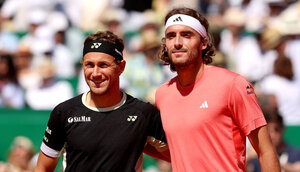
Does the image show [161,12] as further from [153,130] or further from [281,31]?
[153,130]

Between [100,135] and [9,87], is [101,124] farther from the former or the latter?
[9,87]

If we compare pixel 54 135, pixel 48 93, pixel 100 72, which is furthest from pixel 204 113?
pixel 48 93

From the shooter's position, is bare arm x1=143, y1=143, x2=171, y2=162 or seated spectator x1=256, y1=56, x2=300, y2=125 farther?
seated spectator x1=256, y1=56, x2=300, y2=125

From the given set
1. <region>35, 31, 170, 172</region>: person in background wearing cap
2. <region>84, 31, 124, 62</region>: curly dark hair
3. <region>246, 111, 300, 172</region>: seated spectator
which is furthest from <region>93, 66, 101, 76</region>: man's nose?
<region>246, 111, 300, 172</region>: seated spectator

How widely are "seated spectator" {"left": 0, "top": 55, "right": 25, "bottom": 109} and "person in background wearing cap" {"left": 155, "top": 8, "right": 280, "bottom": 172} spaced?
18.8 ft

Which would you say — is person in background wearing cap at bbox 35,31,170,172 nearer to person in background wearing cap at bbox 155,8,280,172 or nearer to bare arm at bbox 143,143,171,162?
bare arm at bbox 143,143,171,162

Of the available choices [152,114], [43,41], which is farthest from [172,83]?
[43,41]

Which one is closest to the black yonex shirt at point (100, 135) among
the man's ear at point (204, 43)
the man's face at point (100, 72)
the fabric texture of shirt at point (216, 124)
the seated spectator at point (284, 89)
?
the man's face at point (100, 72)

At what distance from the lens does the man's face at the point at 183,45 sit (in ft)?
14.0

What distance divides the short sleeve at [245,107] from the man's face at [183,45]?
0.41m

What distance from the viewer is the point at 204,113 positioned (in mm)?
4203

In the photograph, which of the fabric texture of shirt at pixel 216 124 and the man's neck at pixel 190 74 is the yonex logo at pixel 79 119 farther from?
the man's neck at pixel 190 74

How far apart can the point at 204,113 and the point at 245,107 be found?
1.04ft

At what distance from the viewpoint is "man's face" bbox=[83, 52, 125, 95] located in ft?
14.3
